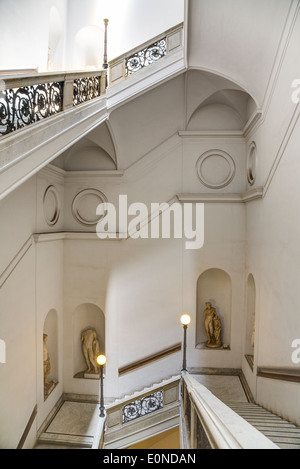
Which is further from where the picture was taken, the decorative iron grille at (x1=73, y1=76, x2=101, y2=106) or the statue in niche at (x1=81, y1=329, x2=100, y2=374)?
the statue in niche at (x1=81, y1=329, x2=100, y2=374)

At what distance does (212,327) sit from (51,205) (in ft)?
19.6

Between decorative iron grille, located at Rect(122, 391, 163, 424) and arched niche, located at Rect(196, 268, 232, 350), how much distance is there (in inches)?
78.9

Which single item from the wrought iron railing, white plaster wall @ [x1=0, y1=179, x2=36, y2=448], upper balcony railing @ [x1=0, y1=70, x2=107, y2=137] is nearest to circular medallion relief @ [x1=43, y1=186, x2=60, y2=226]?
white plaster wall @ [x1=0, y1=179, x2=36, y2=448]

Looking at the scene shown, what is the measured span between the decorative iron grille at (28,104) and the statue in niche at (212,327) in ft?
22.7

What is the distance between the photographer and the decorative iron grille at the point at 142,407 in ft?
25.8

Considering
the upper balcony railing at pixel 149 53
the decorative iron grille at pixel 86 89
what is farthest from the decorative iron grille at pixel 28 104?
the upper balcony railing at pixel 149 53

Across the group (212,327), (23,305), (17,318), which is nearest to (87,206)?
(23,305)

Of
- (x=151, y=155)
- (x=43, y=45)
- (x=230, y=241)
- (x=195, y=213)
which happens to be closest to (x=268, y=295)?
(x=230, y=241)

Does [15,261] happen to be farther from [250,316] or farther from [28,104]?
[250,316]

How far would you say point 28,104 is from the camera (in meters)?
3.61

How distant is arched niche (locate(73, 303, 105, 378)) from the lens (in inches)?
358

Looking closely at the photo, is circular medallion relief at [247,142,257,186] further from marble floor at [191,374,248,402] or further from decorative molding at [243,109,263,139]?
marble floor at [191,374,248,402]

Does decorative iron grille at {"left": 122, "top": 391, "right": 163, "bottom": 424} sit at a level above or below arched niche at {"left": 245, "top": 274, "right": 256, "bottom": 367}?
below

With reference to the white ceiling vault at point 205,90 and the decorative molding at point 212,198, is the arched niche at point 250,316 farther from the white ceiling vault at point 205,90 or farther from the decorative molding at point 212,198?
the white ceiling vault at point 205,90
